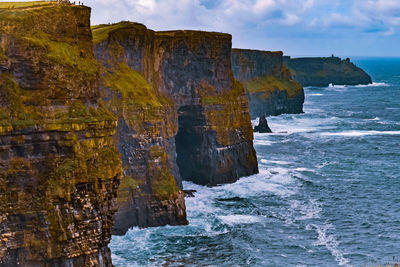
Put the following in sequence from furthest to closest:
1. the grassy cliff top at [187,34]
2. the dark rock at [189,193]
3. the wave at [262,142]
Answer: the wave at [262,142], the grassy cliff top at [187,34], the dark rock at [189,193]

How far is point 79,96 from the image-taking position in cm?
3166

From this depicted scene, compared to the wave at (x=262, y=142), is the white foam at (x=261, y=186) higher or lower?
lower

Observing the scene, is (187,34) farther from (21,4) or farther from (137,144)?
(21,4)

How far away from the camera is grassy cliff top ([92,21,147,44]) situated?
50.5 m

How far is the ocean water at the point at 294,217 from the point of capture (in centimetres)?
4312

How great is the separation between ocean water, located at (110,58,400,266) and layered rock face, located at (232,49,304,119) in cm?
3622

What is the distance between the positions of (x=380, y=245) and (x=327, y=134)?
62916mm

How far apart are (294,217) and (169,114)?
15.8 metres

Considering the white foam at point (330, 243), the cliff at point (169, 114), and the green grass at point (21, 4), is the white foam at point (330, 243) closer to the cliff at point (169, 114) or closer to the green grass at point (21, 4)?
the cliff at point (169, 114)

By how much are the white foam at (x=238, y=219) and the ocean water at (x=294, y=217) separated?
94mm

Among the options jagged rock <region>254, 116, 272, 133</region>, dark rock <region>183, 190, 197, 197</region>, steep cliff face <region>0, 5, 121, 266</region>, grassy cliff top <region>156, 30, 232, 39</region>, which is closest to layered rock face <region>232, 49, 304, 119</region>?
jagged rock <region>254, 116, 272, 133</region>

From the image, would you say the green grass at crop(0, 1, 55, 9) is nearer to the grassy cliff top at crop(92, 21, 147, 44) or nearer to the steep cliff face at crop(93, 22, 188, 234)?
the steep cliff face at crop(93, 22, 188, 234)

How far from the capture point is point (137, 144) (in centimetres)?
4819

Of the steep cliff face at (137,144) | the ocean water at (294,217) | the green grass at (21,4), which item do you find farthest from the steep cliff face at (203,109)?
the green grass at (21,4)
